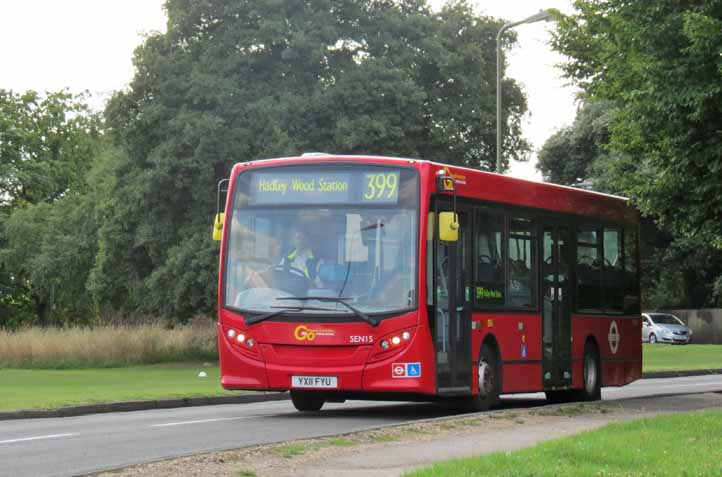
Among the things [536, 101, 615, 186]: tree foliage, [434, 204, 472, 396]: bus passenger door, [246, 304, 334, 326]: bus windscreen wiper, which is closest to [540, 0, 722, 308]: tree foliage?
[434, 204, 472, 396]: bus passenger door

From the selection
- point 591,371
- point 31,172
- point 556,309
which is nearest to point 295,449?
point 556,309

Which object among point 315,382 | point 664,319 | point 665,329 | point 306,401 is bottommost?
point 306,401

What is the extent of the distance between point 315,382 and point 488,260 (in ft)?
10.9

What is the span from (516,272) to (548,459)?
365 inches

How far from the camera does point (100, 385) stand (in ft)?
99.8

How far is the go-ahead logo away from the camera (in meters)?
18.3

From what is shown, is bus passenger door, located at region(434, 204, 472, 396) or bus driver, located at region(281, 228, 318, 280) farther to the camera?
bus passenger door, located at region(434, 204, 472, 396)

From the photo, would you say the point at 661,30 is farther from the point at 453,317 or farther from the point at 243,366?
the point at 243,366

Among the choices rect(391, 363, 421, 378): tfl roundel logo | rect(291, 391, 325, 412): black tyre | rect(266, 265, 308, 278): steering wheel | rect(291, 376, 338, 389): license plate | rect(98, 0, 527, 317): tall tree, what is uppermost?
rect(98, 0, 527, 317): tall tree

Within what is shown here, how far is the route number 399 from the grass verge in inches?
918

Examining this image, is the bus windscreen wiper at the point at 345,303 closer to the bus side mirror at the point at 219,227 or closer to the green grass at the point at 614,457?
the bus side mirror at the point at 219,227

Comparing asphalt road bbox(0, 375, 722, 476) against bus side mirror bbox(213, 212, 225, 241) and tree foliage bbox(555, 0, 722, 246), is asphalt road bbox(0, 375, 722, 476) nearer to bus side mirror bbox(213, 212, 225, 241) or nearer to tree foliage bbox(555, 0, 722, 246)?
bus side mirror bbox(213, 212, 225, 241)

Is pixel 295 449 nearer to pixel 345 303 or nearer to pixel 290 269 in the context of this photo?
pixel 345 303

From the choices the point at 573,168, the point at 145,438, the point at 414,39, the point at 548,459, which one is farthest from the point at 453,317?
the point at 573,168
